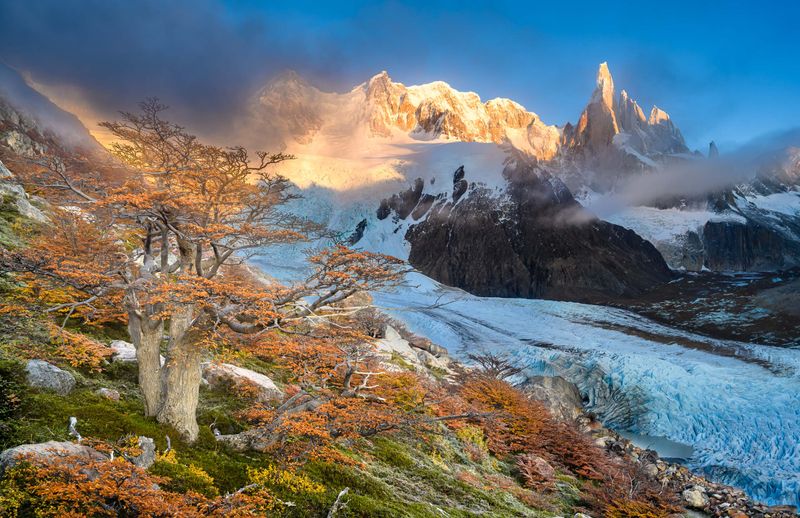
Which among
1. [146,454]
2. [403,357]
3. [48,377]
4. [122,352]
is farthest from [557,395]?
[48,377]

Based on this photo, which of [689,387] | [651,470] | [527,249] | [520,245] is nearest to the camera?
[651,470]

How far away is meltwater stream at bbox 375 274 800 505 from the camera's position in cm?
2953

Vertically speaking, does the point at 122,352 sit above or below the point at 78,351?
below

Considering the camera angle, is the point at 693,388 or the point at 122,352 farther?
the point at 693,388

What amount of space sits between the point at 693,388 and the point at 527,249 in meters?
134

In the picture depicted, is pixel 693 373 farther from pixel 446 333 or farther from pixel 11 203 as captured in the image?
pixel 11 203

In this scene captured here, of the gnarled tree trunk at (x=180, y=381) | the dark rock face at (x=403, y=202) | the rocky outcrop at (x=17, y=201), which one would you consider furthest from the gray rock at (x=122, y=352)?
the dark rock face at (x=403, y=202)

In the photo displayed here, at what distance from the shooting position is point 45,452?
6.78 metres

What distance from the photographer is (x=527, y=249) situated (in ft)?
561

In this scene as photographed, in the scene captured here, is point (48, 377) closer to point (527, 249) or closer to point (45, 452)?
point (45, 452)

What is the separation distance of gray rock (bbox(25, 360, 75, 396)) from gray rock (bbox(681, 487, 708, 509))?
25.1 metres

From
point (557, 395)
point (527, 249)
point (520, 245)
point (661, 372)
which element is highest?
point (520, 245)

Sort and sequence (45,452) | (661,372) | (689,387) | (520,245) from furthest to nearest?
(520,245) < (661,372) < (689,387) < (45,452)

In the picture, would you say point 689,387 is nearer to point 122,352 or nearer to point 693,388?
point 693,388
